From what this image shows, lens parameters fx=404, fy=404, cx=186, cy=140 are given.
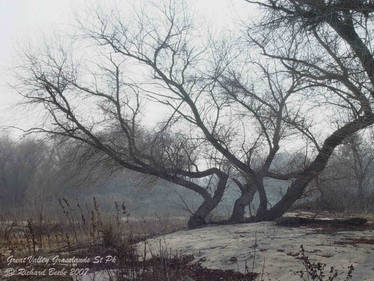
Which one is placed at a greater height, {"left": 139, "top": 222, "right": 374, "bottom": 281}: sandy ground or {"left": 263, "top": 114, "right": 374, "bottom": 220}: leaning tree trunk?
{"left": 263, "top": 114, "right": 374, "bottom": 220}: leaning tree trunk

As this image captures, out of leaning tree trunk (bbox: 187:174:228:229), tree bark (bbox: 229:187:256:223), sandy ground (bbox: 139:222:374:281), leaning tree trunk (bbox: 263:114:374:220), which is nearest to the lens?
sandy ground (bbox: 139:222:374:281)

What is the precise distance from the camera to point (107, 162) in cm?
1462

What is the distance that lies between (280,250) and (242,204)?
23.5 feet

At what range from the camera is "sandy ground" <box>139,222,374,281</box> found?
19.8 feet

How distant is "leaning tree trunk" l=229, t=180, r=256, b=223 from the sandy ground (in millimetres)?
3851

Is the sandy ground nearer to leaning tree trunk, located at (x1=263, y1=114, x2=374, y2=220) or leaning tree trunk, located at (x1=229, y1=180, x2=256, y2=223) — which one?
leaning tree trunk, located at (x1=263, y1=114, x2=374, y2=220)

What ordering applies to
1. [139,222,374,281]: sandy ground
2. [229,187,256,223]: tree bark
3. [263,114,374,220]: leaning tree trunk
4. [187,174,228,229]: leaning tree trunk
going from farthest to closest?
[187,174,228,229]: leaning tree trunk → [229,187,256,223]: tree bark → [263,114,374,220]: leaning tree trunk → [139,222,374,281]: sandy ground

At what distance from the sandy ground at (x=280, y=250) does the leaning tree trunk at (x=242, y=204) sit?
3.85m

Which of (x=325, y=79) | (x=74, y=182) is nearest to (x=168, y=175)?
(x=74, y=182)

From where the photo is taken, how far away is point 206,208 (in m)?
14.7

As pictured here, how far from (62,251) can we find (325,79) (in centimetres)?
734

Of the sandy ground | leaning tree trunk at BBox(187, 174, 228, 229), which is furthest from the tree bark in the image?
the sandy ground

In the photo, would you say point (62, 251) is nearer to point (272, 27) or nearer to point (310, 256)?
point (310, 256)

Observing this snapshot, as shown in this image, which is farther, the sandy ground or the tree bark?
the tree bark
